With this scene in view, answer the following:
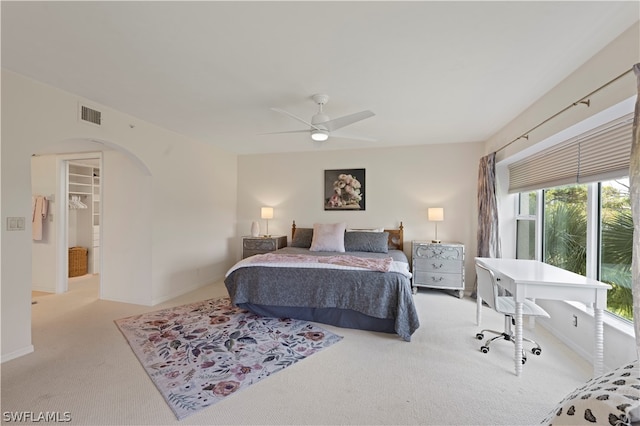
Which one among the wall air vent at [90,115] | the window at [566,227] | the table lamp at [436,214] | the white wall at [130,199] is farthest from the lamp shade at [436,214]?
the wall air vent at [90,115]

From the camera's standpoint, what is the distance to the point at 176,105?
297 centimetres

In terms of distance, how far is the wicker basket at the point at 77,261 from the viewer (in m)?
5.09

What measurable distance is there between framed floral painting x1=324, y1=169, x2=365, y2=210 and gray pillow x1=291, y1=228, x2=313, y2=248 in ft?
1.94

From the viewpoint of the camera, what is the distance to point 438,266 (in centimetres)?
418

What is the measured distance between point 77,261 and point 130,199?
2.71 metres

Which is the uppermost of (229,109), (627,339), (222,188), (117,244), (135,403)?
(229,109)

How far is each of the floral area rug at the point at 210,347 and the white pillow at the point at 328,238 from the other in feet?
4.86

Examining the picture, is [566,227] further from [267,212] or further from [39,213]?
[39,213]

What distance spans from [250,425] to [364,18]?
2.53m

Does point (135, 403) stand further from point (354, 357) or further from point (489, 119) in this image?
point (489, 119)

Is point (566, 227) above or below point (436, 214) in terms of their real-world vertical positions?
below

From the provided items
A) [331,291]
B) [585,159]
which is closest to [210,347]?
[331,291]

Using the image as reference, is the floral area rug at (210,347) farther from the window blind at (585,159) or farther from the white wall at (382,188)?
the window blind at (585,159)

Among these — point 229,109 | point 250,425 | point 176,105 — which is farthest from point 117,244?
point 250,425
